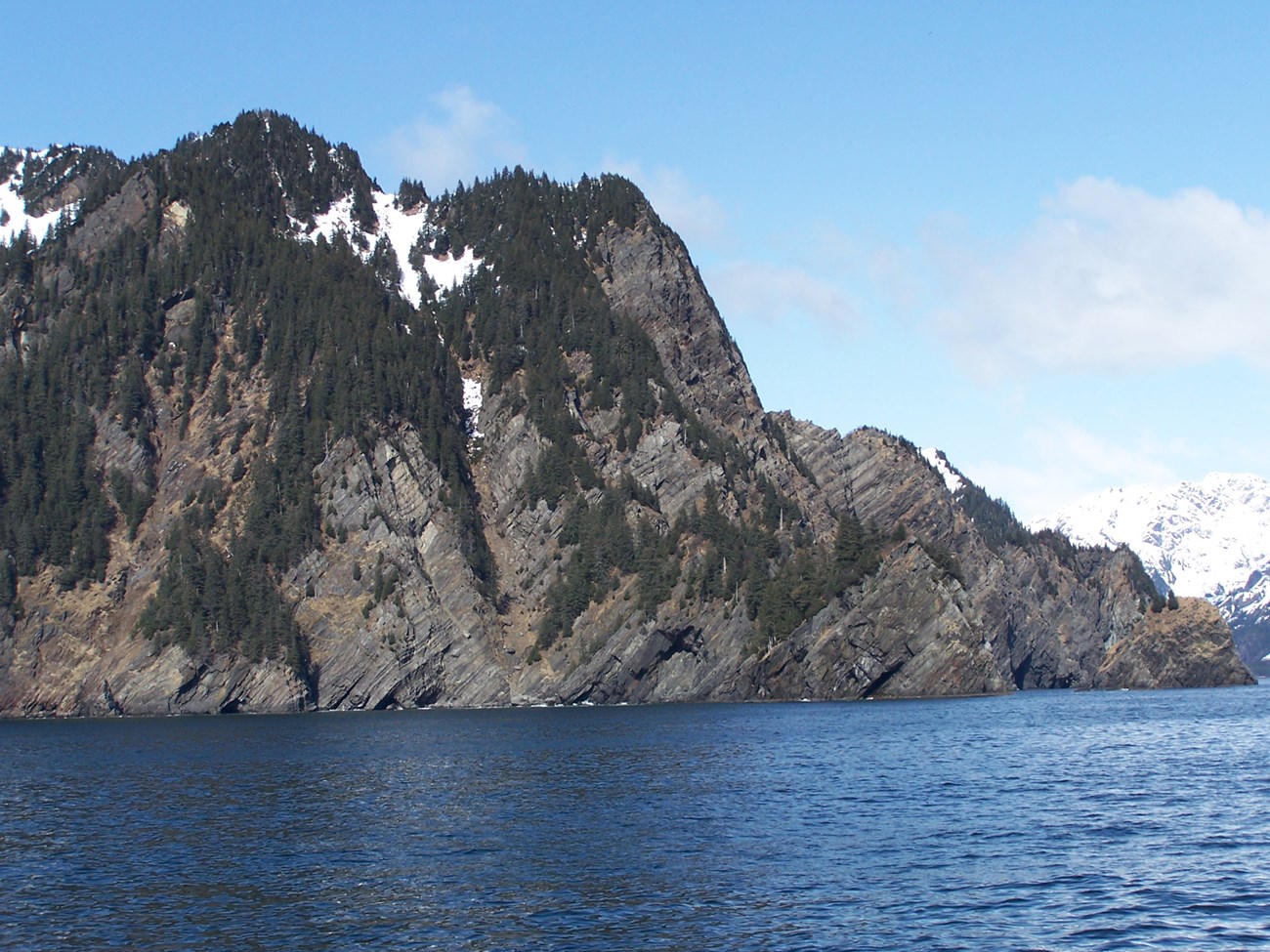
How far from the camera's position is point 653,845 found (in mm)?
54281

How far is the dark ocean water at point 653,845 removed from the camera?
40.1 m

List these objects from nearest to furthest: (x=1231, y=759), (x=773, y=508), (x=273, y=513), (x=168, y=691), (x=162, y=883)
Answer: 1. (x=162, y=883)
2. (x=1231, y=759)
3. (x=168, y=691)
4. (x=273, y=513)
5. (x=773, y=508)

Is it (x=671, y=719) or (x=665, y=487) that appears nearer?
(x=671, y=719)

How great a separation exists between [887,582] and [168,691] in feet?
296

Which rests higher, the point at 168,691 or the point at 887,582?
the point at 887,582

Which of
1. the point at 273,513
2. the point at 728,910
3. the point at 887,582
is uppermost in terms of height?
the point at 273,513

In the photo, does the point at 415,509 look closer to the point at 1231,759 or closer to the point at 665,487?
the point at 665,487

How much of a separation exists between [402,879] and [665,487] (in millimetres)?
152659

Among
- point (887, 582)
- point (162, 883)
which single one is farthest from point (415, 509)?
point (162, 883)

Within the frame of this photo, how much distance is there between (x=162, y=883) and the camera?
4766cm

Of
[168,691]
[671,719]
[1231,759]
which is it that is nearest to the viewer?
[1231,759]

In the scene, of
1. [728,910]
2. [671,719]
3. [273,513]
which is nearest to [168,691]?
[273,513]

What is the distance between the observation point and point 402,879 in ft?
158

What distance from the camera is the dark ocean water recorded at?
40062 mm
